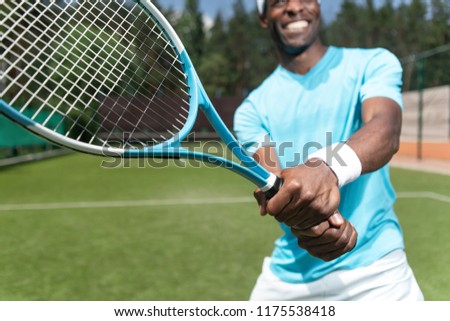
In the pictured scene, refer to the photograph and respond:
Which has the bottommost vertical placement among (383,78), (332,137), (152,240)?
(152,240)

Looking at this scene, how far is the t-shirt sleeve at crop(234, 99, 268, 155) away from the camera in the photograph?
8.56 ft

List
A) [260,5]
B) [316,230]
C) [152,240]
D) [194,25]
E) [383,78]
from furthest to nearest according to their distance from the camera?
[194,25], [152,240], [260,5], [383,78], [316,230]

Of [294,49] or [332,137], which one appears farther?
[294,49]

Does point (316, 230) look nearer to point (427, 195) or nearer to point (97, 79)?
point (97, 79)

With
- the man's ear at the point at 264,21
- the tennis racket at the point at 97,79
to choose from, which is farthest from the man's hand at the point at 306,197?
the man's ear at the point at 264,21

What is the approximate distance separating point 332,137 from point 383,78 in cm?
34

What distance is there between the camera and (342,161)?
1.95m

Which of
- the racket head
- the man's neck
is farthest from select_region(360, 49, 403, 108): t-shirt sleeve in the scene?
the racket head

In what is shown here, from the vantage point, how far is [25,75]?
1945 mm

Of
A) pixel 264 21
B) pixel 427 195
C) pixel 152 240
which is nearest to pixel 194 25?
pixel 427 195

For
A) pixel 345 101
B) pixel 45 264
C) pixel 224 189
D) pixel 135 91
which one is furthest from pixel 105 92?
pixel 224 189

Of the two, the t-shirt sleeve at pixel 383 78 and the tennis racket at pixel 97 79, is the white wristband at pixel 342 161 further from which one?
the t-shirt sleeve at pixel 383 78

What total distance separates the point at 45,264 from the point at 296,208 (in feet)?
12.8

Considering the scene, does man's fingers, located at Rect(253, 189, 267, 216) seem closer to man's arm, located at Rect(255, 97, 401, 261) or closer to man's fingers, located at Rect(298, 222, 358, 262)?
man's arm, located at Rect(255, 97, 401, 261)
